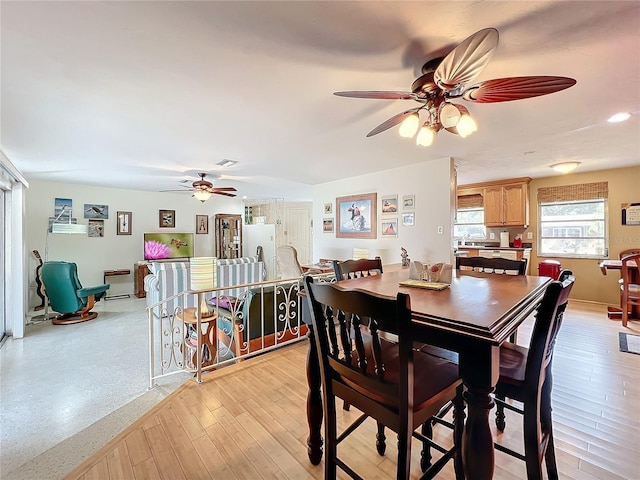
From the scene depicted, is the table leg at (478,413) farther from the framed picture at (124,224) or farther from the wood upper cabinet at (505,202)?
the framed picture at (124,224)

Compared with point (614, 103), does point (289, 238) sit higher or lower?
lower

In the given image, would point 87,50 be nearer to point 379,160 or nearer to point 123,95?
point 123,95

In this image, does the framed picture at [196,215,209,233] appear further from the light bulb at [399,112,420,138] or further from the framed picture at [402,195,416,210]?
the light bulb at [399,112,420,138]

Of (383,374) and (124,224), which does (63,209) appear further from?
(383,374)

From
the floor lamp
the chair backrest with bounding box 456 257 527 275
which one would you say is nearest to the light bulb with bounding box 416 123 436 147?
the chair backrest with bounding box 456 257 527 275

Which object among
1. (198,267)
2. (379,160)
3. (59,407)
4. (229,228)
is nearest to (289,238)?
(229,228)

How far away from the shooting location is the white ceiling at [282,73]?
1.33 meters

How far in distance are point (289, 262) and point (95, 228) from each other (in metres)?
4.70

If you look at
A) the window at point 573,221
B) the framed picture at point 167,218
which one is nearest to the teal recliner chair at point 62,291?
the framed picture at point 167,218

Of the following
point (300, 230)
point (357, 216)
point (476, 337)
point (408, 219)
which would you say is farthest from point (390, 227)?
point (300, 230)

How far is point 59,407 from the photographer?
7.86ft

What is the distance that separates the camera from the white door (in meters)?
9.08

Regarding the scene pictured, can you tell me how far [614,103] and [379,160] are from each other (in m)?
2.36

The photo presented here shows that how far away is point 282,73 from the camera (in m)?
1.82
